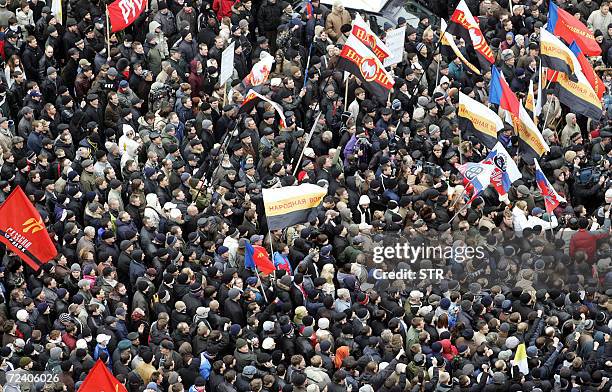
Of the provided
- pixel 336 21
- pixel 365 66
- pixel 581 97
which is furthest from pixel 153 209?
pixel 581 97

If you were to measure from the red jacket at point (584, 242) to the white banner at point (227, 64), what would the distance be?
6687 millimetres

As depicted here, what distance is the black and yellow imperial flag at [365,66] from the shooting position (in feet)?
112

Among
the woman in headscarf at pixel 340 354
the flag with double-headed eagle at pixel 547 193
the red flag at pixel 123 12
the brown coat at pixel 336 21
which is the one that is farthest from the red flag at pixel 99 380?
the brown coat at pixel 336 21

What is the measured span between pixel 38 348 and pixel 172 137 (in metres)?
5.81

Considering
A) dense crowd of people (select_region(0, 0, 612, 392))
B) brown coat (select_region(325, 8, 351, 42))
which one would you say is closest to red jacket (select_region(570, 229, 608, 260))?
dense crowd of people (select_region(0, 0, 612, 392))

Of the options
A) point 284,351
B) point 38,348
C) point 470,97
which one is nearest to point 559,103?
point 470,97

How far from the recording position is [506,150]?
3453 centimetres

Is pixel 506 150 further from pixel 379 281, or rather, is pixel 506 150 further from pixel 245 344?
pixel 245 344

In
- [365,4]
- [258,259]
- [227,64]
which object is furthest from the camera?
[365,4]

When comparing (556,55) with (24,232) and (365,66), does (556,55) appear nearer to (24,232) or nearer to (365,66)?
(365,66)

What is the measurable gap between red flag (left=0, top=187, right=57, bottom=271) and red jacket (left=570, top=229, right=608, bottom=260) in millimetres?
7962

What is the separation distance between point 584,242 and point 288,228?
452cm

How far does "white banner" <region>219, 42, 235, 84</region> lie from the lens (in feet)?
116

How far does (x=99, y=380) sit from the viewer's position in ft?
90.7
